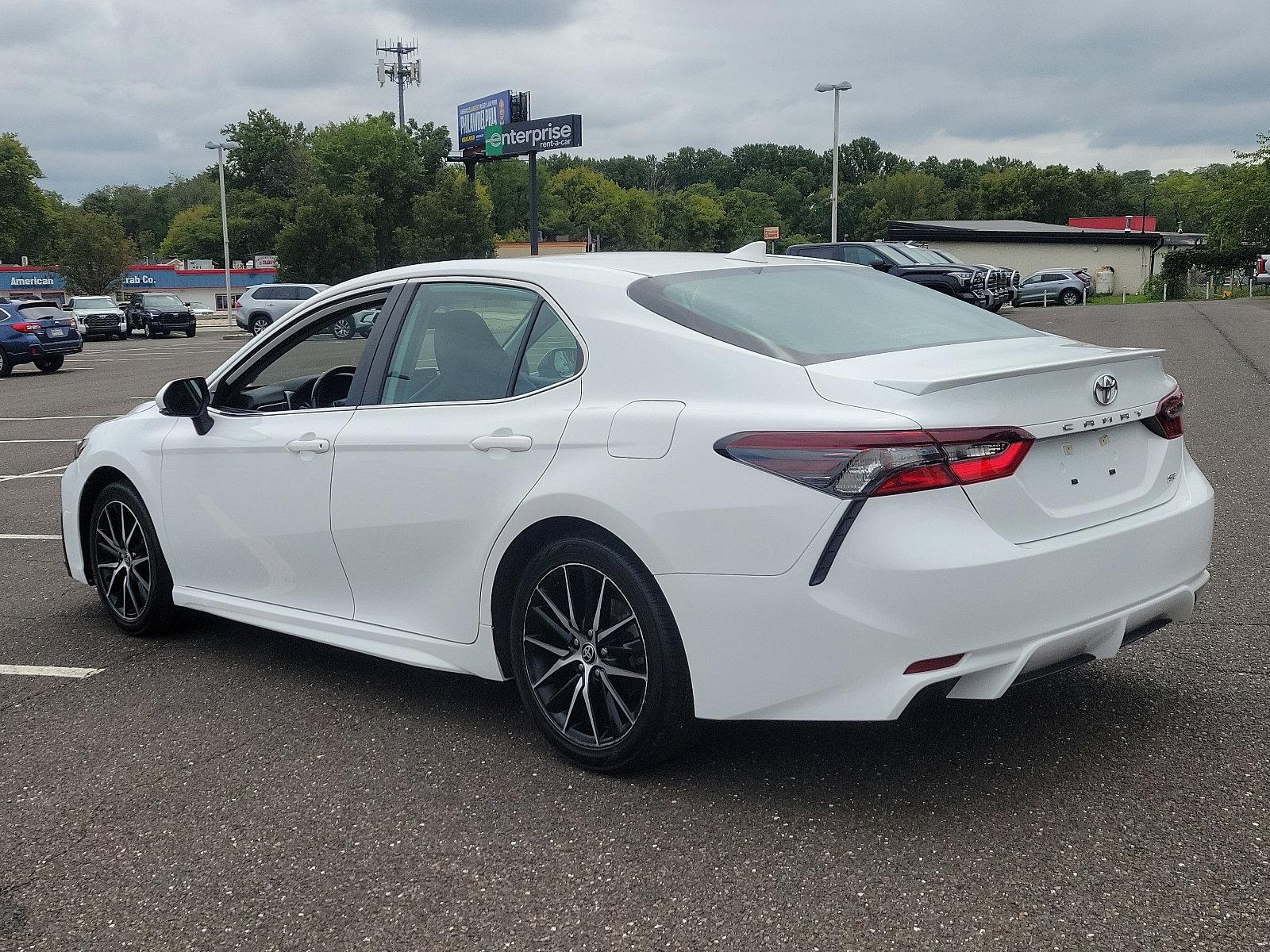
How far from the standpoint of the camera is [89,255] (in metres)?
71.2

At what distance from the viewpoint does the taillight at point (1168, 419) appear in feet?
12.4

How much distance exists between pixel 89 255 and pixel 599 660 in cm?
7546

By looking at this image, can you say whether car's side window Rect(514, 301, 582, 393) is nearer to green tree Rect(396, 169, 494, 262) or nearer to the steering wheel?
the steering wheel

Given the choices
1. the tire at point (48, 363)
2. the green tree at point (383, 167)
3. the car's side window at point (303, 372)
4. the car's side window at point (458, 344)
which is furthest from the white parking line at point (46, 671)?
the green tree at point (383, 167)

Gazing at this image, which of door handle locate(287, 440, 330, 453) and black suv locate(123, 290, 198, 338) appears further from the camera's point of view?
black suv locate(123, 290, 198, 338)

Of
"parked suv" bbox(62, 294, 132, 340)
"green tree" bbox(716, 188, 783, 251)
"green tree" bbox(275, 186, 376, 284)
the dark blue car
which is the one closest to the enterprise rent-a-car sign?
"green tree" bbox(275, 186, 376, 284)

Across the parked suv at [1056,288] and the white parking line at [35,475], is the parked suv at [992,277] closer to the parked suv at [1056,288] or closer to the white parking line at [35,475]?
the parked suv at [1056,288]

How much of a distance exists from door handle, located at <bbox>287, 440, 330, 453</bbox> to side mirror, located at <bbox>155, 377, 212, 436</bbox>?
620 mm

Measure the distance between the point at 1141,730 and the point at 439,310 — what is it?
2.68m

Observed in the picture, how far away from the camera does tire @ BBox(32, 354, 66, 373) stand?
26.8 m

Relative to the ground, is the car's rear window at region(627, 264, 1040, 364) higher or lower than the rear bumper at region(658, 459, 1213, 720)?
higher

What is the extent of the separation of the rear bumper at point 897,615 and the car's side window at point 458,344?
3.58ft

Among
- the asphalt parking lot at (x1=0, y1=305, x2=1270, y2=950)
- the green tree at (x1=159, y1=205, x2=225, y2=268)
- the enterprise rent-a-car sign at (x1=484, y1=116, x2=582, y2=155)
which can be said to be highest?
the enterprise rent-a-car sign at (x1=484, y1=116, x2=582, y2=155)

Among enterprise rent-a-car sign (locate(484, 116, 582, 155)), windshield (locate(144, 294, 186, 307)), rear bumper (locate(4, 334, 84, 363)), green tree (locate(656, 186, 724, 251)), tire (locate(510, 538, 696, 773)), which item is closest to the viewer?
tire (locate(510, 538, 696, 773))
